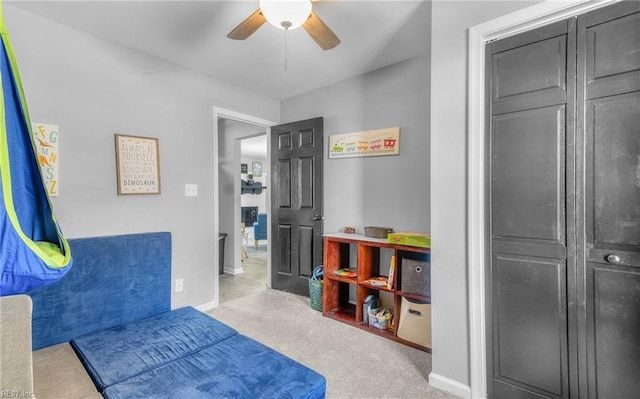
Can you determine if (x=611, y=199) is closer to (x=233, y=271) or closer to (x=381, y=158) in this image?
(x=381, y=158)

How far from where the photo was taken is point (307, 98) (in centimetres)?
373

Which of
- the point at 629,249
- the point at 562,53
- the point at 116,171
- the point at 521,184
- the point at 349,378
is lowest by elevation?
the point at 349,378

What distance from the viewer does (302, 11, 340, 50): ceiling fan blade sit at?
71.9 inches

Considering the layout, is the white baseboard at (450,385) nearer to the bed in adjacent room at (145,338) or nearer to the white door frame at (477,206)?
the white door frame at (477,206)

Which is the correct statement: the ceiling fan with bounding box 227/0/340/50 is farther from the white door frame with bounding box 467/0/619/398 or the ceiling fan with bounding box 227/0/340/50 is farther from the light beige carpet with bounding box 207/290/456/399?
the light beige carpet with bounding box 207/290/456/399

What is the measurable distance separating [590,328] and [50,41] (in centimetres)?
383

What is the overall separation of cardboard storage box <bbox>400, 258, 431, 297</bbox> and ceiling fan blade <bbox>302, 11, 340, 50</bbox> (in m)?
1.77

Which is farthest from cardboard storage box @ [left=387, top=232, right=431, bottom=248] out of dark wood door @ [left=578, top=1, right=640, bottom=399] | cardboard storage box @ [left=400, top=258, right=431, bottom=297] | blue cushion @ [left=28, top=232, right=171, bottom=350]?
blue cushion @ [left=28, top=232, right=171, bottom=350]

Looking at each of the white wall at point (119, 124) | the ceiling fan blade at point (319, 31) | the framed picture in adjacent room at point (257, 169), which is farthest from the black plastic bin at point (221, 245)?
the framed picture in adjacent room at point (257, 169)

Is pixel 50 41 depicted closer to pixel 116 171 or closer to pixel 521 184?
pixel 116 171

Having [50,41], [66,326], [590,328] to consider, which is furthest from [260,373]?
[50,41]

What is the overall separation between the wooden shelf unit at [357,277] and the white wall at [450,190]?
0.55m

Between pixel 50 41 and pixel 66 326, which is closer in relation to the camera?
pixel 66 326

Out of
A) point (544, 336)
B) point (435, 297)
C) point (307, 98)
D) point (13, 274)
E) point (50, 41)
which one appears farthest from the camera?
point (307, 98)
